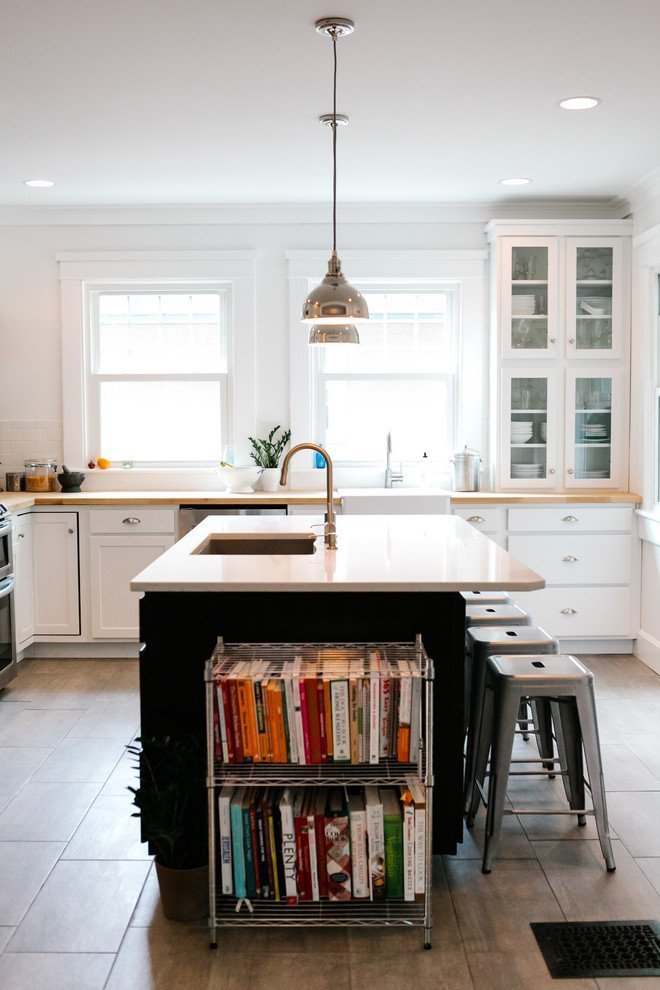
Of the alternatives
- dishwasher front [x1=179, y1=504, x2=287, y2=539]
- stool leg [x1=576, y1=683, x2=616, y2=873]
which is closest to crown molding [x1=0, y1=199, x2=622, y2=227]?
dishwasher front [x1=179, y1=504, x2=287, y2=539]

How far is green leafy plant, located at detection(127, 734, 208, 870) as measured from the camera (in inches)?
106

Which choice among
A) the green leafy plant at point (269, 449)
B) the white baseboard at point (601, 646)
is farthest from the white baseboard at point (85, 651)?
the white baseboard at point (601, 646)

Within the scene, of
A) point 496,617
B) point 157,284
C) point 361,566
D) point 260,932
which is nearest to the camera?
point 260,932

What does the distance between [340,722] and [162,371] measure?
393 cm

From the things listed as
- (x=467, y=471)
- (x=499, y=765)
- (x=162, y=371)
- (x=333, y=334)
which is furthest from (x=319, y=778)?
(x=162, y=371)

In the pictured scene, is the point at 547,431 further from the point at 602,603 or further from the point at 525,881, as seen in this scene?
the point at 525,881

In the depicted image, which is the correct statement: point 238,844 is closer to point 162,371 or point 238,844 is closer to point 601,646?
point 601,646

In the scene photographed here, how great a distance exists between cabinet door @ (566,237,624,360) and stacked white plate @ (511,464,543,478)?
0.69 meters

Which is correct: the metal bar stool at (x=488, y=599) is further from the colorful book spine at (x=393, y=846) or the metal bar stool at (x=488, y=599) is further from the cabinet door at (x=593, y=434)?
the cabinet door at (x=593, y=434)

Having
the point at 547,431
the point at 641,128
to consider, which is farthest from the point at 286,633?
the point at 547,431

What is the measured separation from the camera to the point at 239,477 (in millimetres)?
5676

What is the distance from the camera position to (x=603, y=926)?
2.64 metres

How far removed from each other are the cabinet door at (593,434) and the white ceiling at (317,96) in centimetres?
116

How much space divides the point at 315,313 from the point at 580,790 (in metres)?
1.89
